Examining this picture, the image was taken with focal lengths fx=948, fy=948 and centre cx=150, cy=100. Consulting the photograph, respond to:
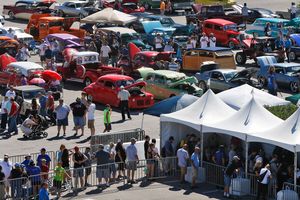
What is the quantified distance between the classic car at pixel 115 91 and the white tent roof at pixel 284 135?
1096cm

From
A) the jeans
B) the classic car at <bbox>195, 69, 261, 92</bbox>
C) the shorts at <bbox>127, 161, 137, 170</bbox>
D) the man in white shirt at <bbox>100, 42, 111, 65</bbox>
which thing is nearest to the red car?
the man in white shirt at <bbox>100, 42, 111, 65</bbox>

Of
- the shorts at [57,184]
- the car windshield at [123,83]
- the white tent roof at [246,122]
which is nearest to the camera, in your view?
the shorts at [57,184]

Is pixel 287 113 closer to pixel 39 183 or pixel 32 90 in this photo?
pixel 39 183

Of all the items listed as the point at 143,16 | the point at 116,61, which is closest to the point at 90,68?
the point at 116,61

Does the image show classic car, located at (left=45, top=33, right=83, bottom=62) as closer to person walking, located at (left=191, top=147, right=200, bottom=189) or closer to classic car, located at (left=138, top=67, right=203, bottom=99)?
classic car, located at (left=138, top=67, right=203, bottom=99)

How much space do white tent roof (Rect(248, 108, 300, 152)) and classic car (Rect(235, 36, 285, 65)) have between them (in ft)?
66.7

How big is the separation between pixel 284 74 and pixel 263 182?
1589 cm

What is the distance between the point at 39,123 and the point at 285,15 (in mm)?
30835

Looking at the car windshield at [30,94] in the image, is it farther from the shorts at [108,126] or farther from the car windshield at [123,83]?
the shorts at [108,126]

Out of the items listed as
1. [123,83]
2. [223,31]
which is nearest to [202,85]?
[123,83]

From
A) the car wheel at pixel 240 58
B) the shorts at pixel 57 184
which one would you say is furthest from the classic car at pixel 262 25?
the shorts at pixel 57 184

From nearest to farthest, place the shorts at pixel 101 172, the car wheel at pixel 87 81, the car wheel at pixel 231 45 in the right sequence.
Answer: the shorts at pixel 101 172 → the car wheel at pixel 87 81 → the car wheel at pixel 231 45

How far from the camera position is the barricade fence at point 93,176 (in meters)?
25.6

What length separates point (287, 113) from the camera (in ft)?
95.9
